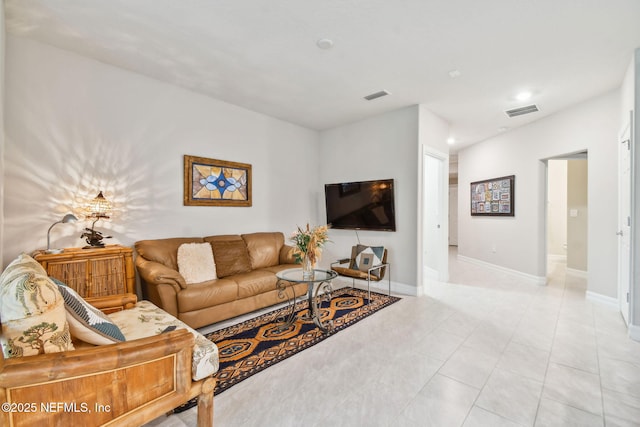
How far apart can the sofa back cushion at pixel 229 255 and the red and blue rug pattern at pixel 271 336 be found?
71 cm

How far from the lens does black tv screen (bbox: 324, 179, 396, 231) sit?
4527mm

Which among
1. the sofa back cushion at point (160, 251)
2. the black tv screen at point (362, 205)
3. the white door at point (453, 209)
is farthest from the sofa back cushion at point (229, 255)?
the white door at point (453, 209)

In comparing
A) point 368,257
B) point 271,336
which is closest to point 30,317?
point 271,336

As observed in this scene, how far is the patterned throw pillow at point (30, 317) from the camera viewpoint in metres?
1.11

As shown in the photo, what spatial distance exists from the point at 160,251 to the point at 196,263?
41 centimetres

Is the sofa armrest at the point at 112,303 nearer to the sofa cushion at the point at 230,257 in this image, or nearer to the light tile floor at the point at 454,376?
the light tile floor at the point at 454,376

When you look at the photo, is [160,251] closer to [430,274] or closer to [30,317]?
[30,317]

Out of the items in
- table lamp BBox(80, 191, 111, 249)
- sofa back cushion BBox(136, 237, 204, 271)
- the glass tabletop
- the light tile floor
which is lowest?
the light tile floor

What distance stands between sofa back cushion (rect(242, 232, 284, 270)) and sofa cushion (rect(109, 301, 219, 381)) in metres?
1.67

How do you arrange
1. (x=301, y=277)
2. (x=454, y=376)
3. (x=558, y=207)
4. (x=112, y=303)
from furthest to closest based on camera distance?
(x=558, y=207) → (x=301, y=277) → (x=112, y=303) → (x=454, y=376)

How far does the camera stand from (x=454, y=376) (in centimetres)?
219

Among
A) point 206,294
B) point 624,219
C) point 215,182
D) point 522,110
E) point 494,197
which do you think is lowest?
point 206,294

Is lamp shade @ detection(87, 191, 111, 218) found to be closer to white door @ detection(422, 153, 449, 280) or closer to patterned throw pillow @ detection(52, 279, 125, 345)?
patterned throw pillow @ detection(52, 279, 125, 345)

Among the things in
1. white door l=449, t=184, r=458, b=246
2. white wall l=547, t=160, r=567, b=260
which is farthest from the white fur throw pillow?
white door l=449, t=184, r=458, b=246
